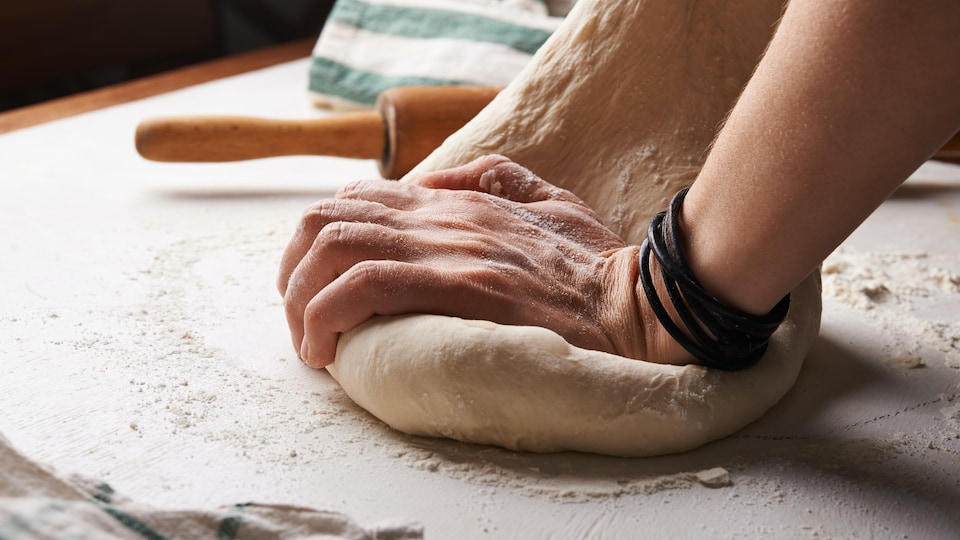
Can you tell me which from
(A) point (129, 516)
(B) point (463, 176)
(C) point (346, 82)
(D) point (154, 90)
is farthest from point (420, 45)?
(A) point (129, 516)

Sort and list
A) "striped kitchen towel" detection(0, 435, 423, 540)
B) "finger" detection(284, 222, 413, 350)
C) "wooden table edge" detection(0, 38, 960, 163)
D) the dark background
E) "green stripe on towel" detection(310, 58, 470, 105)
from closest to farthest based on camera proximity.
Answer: "striped kitchen towel" detection(0, 435, 423, 540) → "finger" detection(284, 222, 413, 350) → "wooden table edge" detection(0, 38, 960, 163) → "green stripe on towel" detection(310, 58, 470, 105) → the dark background

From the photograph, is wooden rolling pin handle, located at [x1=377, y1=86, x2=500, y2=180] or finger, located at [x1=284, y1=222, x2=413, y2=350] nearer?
finger, located at [x1=284, y1=222, x2=413, y2=350]

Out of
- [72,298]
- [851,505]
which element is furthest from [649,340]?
[72,298]

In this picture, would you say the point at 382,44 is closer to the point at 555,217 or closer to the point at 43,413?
the point at 555,217

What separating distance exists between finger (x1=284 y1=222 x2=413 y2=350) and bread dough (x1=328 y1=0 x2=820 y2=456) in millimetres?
68

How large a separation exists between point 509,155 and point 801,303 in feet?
1.40

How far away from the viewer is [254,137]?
5.67 feet

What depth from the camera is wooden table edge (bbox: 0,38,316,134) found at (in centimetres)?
215

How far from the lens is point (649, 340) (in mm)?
927

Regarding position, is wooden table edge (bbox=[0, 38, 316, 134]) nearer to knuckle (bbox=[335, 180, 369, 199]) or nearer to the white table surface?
the white table surface

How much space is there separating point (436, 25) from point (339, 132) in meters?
0.67

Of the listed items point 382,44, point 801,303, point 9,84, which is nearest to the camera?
point 801,303

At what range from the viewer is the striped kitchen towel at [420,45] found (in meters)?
2.16

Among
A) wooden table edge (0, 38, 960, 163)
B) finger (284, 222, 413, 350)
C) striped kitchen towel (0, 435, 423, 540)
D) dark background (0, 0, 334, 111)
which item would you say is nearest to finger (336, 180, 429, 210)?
finger (284, 222, 413, 350)
